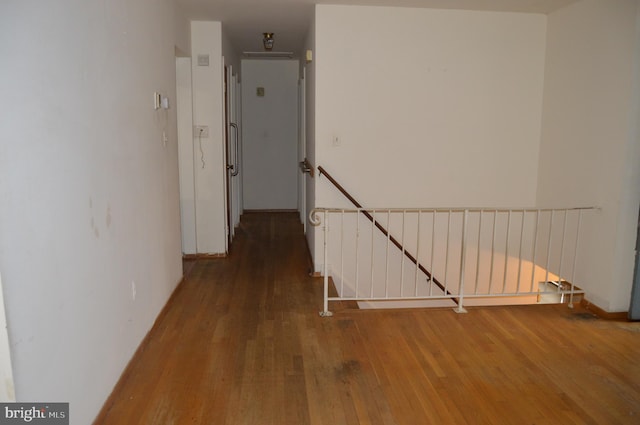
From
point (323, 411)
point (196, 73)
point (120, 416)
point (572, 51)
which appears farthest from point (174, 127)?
point (572, 51)

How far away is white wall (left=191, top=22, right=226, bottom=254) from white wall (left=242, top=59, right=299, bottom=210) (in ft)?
9.15

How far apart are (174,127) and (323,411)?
2732 millimetres

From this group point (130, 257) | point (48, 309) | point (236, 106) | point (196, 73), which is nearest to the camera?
point (48, 309)

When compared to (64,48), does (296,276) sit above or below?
below

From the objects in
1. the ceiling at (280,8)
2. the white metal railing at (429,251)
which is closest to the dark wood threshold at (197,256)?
the white metal railing at (429,251)

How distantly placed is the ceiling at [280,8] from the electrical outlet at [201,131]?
3.59 feet

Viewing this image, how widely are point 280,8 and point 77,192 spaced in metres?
3.05

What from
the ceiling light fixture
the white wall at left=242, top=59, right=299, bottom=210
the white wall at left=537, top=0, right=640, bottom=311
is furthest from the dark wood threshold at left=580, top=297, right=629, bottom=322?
the white wall at left=242, top=59, right=299, bottom=210

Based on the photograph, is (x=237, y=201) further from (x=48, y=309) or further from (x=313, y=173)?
(x=48, y=309)

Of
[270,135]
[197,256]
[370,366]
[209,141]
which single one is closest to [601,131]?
[370,366]

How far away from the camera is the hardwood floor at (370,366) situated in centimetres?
251

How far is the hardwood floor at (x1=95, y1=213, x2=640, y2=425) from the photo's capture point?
2.51 meters

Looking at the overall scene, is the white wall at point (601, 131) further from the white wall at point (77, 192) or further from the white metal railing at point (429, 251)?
the white wall at point (77, 192)

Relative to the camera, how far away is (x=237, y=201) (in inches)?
279
